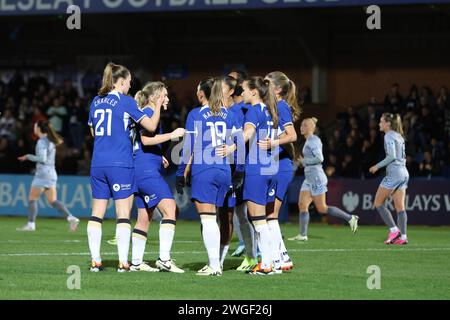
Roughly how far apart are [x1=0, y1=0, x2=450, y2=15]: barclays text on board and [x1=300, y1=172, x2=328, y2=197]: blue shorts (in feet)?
31.4

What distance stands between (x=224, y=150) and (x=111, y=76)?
1.72 metres

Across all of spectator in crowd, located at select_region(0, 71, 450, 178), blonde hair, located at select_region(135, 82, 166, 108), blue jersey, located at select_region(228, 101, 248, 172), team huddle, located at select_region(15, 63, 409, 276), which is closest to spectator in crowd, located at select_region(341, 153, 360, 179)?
spectator in crowd, located at select_region(0, 71, 450, 178)

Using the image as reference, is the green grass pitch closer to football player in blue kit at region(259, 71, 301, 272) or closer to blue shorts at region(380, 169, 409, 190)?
football player in blue kit at region(259, 71, 301, 272)

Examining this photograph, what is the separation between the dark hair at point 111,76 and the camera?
13.2 metres

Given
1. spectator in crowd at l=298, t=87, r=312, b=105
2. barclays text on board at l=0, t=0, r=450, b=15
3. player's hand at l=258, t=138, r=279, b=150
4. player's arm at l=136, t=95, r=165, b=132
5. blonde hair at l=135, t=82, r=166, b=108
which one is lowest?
player's hand at l=258, t=138, r=279, b=150

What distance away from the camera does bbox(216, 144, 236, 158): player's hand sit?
41.8ft

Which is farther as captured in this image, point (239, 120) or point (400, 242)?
point (400, 242)

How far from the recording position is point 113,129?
13.1 m

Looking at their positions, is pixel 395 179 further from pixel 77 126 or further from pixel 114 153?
pixel 77 126

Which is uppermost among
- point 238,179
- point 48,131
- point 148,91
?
point 148,91

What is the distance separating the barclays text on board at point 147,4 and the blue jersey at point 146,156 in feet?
54.1

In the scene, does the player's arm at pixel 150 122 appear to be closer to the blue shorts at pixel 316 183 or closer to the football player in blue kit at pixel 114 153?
the football player in blue kit at pixel 114 153

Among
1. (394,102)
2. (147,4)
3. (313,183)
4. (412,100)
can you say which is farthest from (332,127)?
(313,183)
